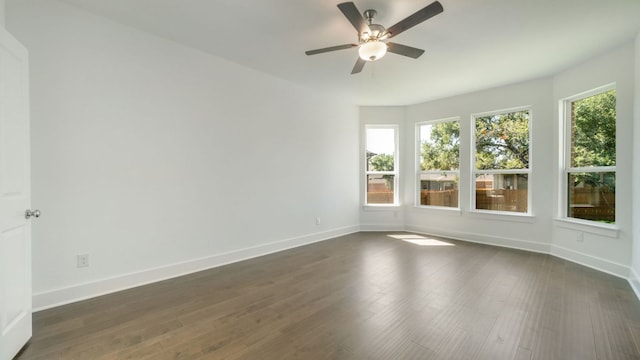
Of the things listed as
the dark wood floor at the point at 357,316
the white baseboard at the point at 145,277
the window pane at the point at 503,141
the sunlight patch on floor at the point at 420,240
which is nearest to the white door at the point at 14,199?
the dark wood floor at the point at 357,316

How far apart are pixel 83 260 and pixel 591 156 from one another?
6.11 metres

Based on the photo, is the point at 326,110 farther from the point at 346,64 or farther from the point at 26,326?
the point at 26,326

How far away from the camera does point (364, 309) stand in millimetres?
2490

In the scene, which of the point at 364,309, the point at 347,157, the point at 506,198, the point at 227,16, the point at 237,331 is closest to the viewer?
the point at 237,331

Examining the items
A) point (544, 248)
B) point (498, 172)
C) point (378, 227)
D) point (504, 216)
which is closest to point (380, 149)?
point (378, 227)

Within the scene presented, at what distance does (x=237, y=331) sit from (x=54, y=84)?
2708mm

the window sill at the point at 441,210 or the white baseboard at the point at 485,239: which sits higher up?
the window sill at the point at 441,210

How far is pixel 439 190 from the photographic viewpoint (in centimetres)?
562

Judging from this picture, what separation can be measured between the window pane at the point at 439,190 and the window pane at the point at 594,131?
179cm

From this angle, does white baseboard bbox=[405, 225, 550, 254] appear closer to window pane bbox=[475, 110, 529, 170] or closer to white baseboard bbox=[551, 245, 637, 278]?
white baseboard bbox=[551, 245, 637, 278]

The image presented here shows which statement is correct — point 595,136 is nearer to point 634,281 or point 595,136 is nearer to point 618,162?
point 618,162

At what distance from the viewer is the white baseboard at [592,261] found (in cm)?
332

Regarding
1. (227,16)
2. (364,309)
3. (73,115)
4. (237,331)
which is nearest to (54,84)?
(73,115)

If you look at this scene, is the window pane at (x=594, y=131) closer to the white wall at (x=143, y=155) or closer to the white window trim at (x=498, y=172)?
the white window trim at (x=498, y=172)
